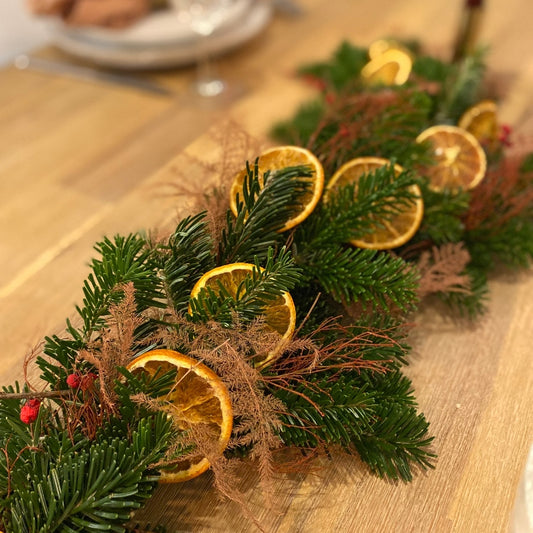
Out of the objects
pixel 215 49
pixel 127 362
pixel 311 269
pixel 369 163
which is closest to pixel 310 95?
pixel 215 49

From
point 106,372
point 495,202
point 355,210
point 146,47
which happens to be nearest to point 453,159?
point 495,202

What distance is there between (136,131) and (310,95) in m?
0.28

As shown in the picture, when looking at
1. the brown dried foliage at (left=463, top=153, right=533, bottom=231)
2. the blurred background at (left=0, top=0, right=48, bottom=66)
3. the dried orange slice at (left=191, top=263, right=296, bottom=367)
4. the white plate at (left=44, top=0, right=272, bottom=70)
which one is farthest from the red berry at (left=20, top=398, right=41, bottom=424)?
the blurred background at (left=0, top=0, right=48, bottom=66)

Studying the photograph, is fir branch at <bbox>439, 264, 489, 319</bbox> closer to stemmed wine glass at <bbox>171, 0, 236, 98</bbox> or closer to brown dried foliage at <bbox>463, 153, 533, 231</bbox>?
brown dried foliage at <bbox>463, 153, 533, 231</bbox>

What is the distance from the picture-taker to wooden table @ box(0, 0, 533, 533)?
0.41m

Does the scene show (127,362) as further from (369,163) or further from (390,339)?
(369,163)

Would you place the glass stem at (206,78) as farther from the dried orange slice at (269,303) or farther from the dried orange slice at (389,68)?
the dried orange slice at (269,303)

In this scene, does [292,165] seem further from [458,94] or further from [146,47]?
[146,47]

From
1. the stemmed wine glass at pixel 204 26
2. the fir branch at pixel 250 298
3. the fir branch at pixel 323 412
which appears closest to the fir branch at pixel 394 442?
the fir branch at pixel 323 412

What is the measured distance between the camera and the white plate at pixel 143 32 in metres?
0.91

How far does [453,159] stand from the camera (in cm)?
62

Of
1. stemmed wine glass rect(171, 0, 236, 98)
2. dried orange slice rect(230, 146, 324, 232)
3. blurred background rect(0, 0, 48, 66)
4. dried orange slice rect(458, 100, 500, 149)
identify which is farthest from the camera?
blurred background rect(0, 0, 48, 66)

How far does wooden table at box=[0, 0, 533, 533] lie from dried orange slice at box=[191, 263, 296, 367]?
11 cm

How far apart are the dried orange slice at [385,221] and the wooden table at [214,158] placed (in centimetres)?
9
